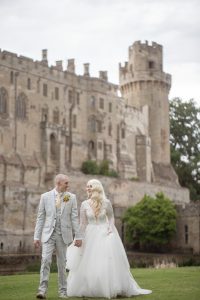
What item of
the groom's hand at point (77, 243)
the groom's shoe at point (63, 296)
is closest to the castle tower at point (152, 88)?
the groom's hand at point (77, 243)

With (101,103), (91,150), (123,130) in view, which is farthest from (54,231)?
(123,130)

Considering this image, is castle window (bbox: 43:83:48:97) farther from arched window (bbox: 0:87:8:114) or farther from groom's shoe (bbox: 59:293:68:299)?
groom's shoe (bbox: 59:293:68:299)

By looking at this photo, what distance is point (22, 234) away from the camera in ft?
164

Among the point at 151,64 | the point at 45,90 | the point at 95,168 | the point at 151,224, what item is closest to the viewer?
the point at 151,224

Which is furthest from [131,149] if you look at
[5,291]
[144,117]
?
[5,291]

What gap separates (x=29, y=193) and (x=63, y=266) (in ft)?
131

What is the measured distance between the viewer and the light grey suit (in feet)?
39.2

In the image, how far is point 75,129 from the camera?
73.3 m

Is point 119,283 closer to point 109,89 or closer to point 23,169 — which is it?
point 23,169

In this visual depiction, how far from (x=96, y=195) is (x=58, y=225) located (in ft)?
3.36

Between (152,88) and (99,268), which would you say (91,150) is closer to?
(152,88)

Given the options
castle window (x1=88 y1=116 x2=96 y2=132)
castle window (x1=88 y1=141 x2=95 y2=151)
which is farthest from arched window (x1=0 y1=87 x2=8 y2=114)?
castle window (x1=88 y1=116 x2=96 y2=132)

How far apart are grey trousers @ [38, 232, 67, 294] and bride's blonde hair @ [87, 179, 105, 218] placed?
1009 mm

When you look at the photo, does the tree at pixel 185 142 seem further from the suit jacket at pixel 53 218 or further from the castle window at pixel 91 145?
the suit jacket at pixel 53 218
